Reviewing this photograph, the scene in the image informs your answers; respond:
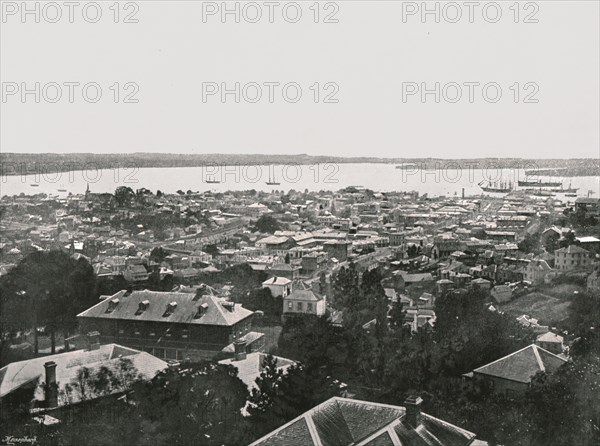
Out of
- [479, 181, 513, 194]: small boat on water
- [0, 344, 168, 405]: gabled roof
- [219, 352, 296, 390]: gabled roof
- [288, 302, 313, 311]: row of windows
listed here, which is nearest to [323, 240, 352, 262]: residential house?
[288, 302, 313, 311]: row of windows

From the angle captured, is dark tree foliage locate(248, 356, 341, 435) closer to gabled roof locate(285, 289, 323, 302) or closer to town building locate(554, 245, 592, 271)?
gabled roof locate(285, 289, 323, 302)

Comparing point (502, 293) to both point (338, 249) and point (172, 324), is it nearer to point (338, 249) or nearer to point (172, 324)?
point (172, 324)

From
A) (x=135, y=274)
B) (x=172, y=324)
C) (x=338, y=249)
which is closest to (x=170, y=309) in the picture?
(x=172, y=324)

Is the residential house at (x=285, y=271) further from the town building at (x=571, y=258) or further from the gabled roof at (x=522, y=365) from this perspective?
the gabled roof at (x=522, y=365)

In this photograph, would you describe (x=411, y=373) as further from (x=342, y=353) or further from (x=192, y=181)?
(x=192, y=181)

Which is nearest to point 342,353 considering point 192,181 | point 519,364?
point 519,364
